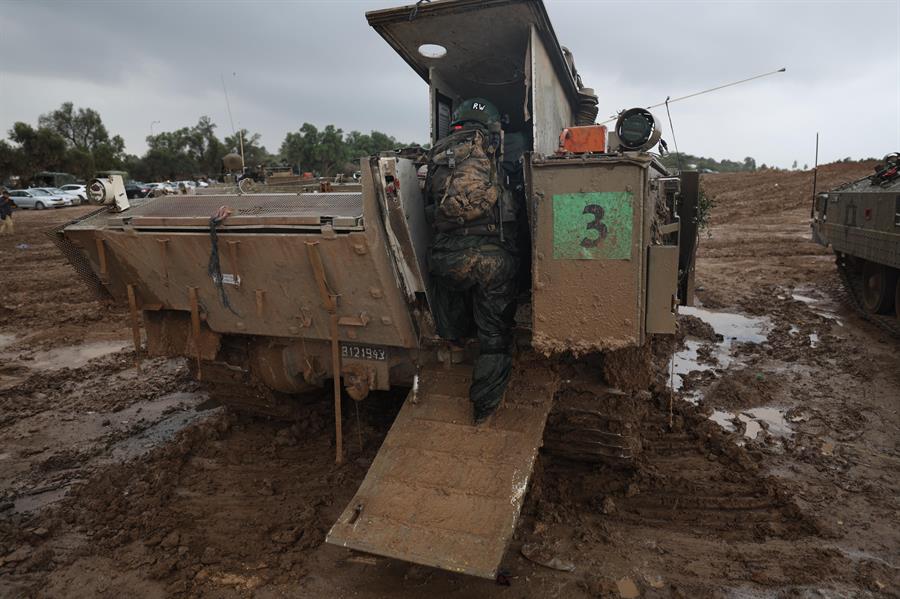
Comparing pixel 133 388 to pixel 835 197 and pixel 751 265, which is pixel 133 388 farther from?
pixel 751 265

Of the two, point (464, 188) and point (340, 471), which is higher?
point (464, 188)

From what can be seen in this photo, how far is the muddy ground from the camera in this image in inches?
116

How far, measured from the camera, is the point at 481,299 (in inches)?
125

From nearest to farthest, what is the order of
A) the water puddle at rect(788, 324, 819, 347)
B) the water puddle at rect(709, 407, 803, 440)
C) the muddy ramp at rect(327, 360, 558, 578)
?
the muddy ramp at rect(327, 360, 558, 578) → the water puddle at rect(709, 407, 803, 440) → the water puddle at rect(788, 324, 819, 347)

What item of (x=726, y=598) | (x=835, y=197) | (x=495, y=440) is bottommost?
(x=726, y=598)

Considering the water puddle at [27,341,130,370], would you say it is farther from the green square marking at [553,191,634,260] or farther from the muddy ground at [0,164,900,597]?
the green square marking at [553,191,634,260]

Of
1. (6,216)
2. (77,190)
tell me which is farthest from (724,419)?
(77,190)

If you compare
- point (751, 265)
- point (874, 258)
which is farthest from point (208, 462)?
point (751, 265)

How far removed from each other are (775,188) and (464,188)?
24.7 meters

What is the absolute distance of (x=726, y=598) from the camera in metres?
2.78

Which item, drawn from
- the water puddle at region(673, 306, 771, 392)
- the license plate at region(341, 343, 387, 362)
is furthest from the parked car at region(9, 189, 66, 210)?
the license plate at region(341, 343, 387, 362)

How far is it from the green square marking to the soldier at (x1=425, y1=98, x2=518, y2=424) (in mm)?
373

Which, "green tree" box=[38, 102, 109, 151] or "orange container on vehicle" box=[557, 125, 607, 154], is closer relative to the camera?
"orange container on vehicle" box=[557, 125, 607, 154]

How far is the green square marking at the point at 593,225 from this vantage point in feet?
8.99
